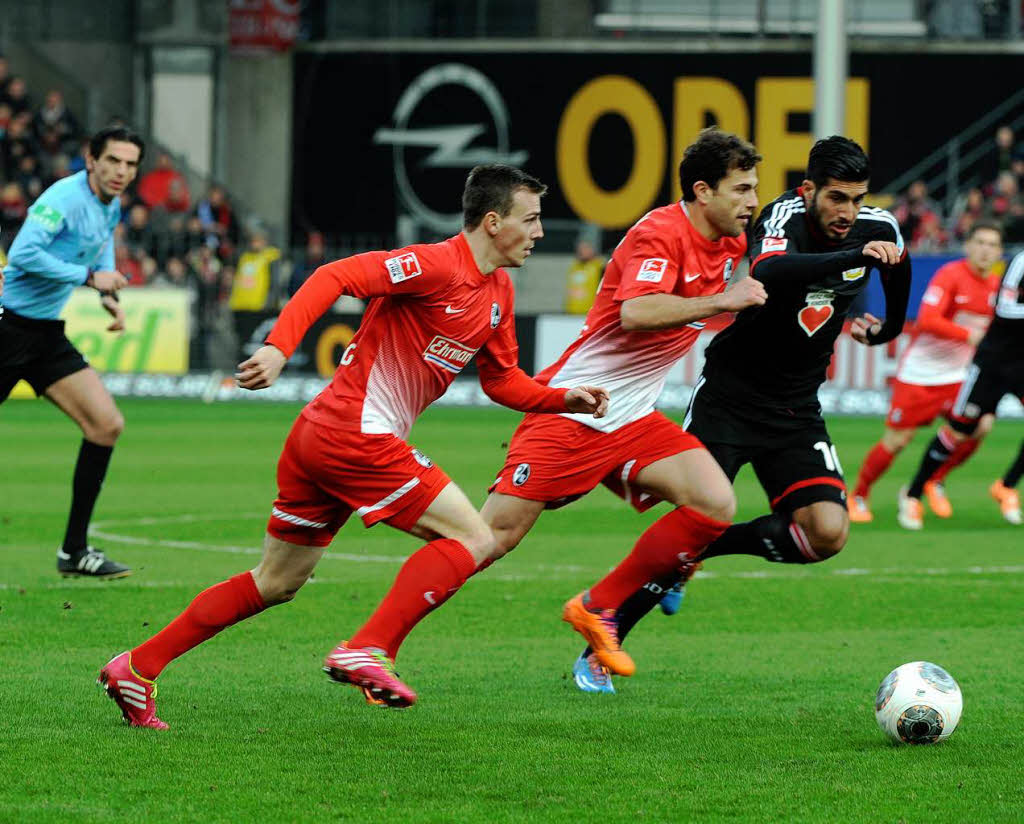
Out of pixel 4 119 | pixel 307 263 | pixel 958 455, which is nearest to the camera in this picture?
pixel 958 455

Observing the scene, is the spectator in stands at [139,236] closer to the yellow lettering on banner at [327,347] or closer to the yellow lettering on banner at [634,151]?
the yellow lettering on banner at [327,347]

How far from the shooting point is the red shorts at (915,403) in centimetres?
1272

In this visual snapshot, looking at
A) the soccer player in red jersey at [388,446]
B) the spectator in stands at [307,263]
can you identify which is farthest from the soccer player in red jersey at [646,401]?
the spectator in stands at [307,263]

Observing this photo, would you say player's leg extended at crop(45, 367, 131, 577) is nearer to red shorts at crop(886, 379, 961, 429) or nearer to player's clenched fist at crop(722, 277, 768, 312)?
player's clenched fist at crop(722, 277, 768, 312)

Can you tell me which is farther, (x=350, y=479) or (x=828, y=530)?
(x=828, y=530)

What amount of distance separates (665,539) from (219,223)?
76.2 ft

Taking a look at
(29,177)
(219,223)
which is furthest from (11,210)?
(219,223)

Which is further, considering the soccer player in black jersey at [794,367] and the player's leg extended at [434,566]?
the soccer player in black jersey at [794,367]

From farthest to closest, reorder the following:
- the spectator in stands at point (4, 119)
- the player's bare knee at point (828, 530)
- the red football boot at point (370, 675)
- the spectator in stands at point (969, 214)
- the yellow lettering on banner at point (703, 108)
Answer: the yellow lettering on banner at point (703, 108) → the spectator in stands at point (4, 119) → the spectator in stands at point (969, 214) → the player's bare knee at point (828, 530) → the red football boot at point (370, 675)

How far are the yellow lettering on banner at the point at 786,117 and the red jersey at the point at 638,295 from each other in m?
24.7

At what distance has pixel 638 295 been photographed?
647 cm

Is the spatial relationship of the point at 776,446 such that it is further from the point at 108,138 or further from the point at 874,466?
the point at 874,466

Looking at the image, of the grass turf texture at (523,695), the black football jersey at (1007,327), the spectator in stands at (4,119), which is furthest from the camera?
the spectator in stands at (4,119)

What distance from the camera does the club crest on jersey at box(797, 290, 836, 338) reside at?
269 inches
